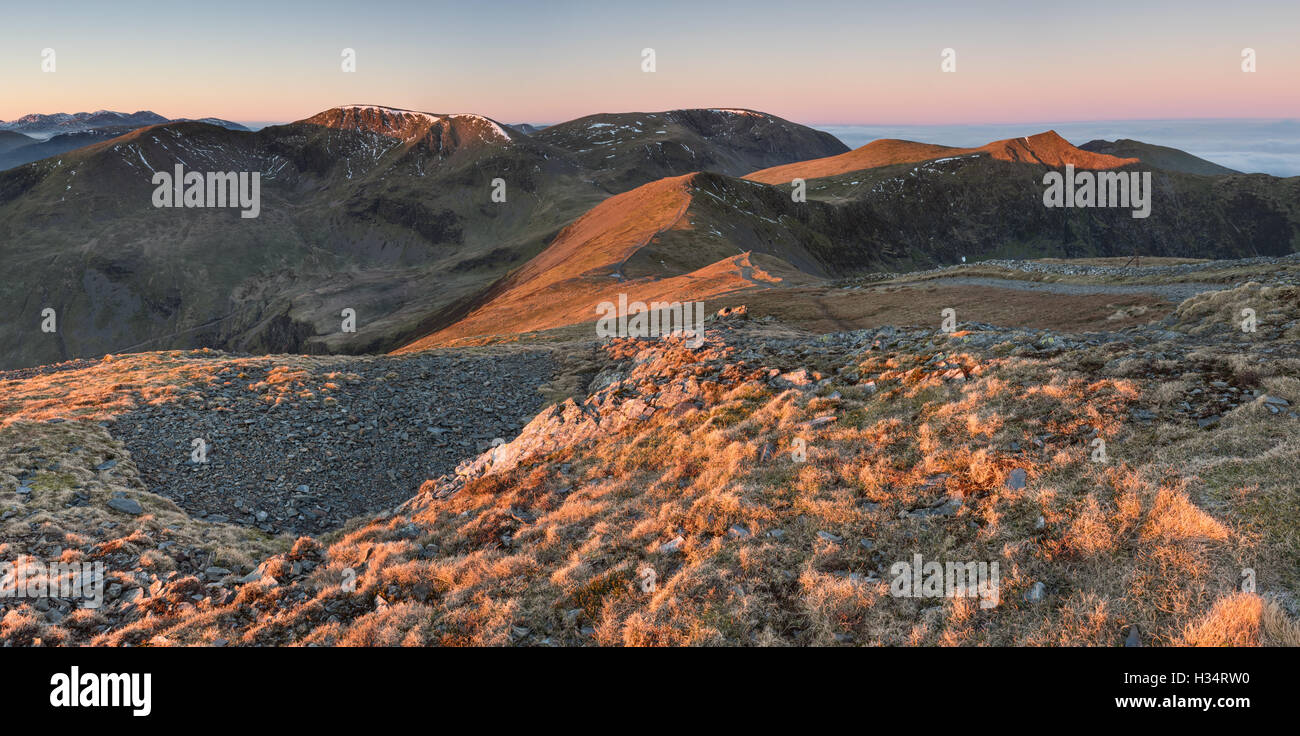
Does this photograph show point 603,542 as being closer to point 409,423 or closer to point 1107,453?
point 1107,453

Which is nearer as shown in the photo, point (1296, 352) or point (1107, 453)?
point (1107, 453)

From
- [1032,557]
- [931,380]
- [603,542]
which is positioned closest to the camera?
[1032,557]

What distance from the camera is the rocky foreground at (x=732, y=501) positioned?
8945 millimetres

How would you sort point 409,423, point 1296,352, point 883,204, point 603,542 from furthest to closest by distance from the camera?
1. point 883,204
2. point 409,423
3. point 1296,352
4. point 603,542

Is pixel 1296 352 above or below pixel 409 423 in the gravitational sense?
above

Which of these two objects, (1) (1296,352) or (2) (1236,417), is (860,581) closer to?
(2) (1236,417)

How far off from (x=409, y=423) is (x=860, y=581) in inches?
862

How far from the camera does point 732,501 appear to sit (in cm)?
1321

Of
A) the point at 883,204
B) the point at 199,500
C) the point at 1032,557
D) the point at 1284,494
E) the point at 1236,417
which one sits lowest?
the point at 199,500

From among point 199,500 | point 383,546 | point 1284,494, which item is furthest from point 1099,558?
point 199,500

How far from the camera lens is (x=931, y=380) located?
18328mm

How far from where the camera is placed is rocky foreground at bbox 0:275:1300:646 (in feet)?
29.3

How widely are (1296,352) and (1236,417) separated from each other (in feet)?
22.1
